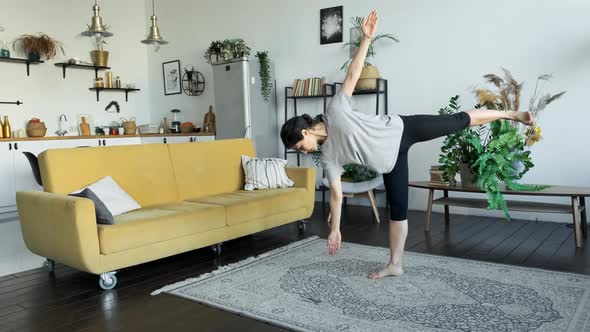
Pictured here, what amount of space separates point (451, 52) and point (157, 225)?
3590 mm

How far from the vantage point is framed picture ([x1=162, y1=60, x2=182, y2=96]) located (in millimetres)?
7824

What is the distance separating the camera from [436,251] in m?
3.63

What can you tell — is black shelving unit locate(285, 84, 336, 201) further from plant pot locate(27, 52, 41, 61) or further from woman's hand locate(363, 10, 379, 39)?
plant pot locate(27, 52, 41, 61)

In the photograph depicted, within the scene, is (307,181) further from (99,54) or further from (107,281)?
(99,54)

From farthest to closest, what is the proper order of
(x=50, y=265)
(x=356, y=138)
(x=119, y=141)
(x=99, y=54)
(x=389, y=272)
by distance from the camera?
(x=99, y=54), (x=119, y=141), (x=50, y=265), (x=389, y=272), (x=356, y=138)

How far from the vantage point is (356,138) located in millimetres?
2625

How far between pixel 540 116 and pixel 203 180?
3.27 m

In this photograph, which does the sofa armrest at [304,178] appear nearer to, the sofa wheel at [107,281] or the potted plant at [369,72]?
the potted plant at [369,72]

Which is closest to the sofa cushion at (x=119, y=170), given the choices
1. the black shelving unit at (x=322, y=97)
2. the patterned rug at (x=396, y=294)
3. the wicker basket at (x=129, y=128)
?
the patterned rug at (x=396, y=294)

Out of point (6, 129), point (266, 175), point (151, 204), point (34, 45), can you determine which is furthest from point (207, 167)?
point (34, 45)

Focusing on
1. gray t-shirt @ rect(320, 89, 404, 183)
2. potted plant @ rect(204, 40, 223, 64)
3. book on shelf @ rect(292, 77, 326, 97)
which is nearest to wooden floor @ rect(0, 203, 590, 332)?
gray t-shirt @ rect(320, 89, 404, 183)

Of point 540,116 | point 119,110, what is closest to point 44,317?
point 540,116

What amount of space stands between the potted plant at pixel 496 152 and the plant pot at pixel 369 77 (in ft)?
3.58

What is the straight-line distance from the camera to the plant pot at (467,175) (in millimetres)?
4145
